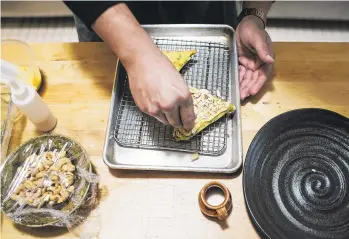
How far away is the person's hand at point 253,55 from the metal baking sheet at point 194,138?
4 centimetres

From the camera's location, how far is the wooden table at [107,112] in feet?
3.86

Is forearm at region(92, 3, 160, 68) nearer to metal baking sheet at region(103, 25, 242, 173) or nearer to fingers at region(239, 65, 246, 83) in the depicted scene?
metal baking sheet at region(103, 25, 242, 173)

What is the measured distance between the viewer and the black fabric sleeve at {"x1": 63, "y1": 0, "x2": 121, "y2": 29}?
1.12m

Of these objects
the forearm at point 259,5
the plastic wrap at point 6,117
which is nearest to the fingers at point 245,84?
the forearm at point 259,5

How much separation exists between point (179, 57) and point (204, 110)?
237 millimetres

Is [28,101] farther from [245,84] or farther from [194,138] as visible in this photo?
[245,84]

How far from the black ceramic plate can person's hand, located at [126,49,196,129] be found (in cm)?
31

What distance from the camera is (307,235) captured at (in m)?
1.12

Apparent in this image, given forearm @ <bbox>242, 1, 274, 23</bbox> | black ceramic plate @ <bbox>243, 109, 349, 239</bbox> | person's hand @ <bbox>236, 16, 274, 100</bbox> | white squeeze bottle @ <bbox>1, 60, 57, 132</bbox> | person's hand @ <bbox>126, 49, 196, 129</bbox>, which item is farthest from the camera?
forearm @ <bbox>242, 1, 274, 23</bbox>

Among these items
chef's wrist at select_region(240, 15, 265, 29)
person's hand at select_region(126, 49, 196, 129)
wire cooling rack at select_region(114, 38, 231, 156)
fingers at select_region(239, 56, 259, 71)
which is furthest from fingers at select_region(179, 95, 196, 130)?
chef's wrist at select_region(240, 15, 265, 29)

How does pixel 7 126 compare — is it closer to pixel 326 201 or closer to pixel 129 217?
pixel 129 217

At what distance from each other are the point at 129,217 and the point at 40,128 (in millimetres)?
464

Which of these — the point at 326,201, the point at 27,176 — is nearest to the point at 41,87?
the point at 27,176

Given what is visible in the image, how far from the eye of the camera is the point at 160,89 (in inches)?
40.6
